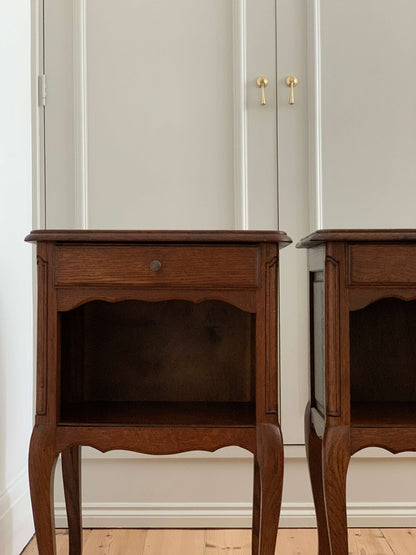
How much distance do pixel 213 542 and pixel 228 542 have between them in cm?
4

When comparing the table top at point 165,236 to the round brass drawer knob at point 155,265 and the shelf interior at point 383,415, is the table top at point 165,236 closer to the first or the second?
the round brass drawer knob at point 155,265

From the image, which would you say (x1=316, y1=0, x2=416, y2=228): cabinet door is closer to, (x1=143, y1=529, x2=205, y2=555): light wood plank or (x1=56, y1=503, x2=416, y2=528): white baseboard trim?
(x1=56, y1=503, x2=416, y2=528): white baseboard trim

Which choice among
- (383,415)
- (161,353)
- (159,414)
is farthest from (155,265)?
(383,415)

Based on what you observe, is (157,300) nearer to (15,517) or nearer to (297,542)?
(15,517)

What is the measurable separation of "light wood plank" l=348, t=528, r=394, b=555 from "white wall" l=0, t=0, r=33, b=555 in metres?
0.94

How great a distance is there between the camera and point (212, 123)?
6.45 ft

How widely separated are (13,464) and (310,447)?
82 centimetres

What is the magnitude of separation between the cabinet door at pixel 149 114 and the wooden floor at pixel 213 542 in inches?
36.1

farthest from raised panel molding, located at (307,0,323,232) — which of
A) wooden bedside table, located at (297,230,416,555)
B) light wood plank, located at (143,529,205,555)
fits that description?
light wood plank, located at (143,529,205,555)

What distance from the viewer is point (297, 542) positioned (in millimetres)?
1861

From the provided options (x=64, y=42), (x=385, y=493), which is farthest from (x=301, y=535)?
(x=64, y=42)

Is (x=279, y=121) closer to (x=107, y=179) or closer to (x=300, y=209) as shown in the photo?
(x=300, y=209)

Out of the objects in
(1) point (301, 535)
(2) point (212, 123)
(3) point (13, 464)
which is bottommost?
(1) point (301, 535)

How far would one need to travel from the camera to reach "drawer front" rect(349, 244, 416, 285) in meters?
1.33
